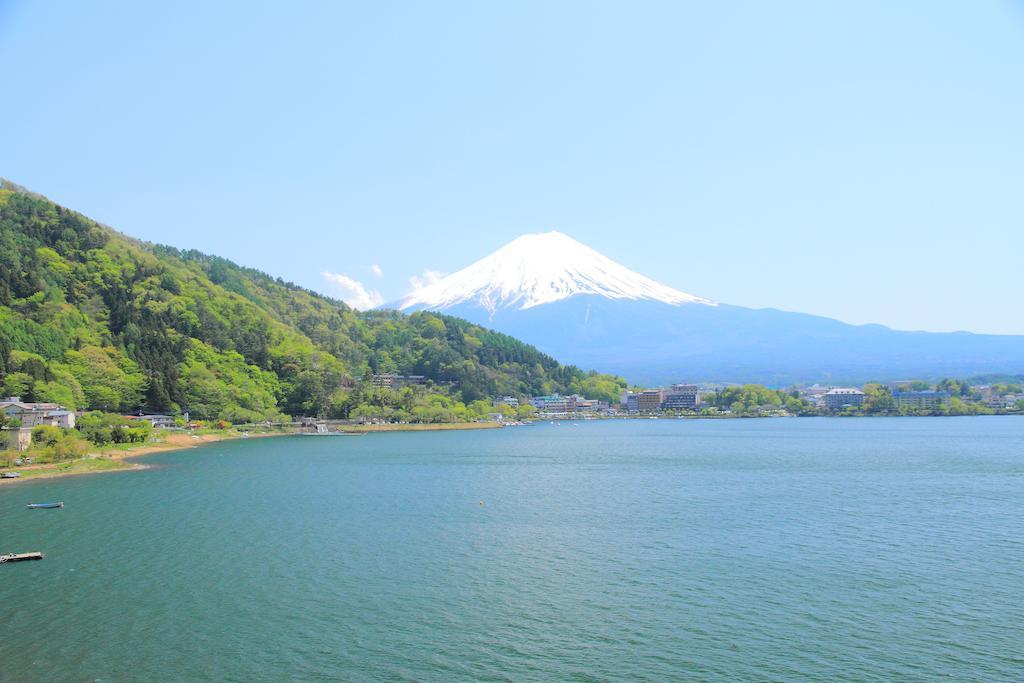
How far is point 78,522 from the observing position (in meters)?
19.4

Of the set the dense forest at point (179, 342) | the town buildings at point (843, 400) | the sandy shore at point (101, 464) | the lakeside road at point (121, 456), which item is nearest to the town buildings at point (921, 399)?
the town buildings at point (843, 400)

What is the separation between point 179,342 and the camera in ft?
182

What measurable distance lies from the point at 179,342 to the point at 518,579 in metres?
47.1

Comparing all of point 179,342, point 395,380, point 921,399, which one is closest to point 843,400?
point 921,399

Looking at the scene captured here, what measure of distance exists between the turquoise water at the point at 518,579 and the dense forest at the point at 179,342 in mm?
22811

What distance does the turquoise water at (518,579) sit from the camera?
34.9ft

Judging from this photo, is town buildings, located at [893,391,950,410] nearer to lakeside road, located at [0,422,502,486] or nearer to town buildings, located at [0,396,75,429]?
lakeside road, located at [0,422,502,486]

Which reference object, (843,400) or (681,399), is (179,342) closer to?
(681,399)

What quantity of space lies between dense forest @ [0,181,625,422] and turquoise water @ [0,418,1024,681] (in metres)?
22.8

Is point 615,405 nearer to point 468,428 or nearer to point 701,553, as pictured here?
point 468,428

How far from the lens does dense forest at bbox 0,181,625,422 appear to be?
4706 centimetres

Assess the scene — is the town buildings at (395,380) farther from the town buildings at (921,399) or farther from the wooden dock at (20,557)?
the wooden dock at (20,557)

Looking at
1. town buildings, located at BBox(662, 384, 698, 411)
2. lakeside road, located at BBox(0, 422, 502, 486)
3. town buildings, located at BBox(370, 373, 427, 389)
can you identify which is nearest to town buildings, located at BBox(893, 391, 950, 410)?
town buildings, located at BBox(662, 384, 698, 411)

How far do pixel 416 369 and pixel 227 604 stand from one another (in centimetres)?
7170
